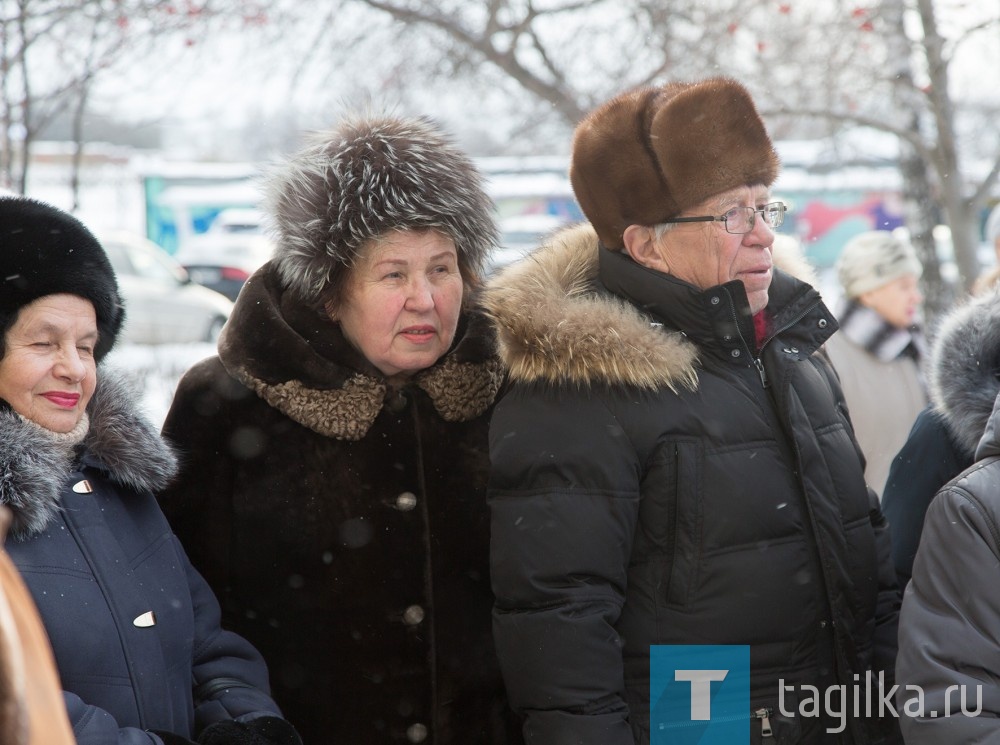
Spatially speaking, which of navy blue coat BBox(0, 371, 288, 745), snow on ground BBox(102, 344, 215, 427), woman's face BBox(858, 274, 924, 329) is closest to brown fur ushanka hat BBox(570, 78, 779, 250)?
navy blue coat BBox(0, 371, 288, 745)

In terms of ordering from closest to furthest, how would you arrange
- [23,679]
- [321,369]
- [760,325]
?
[23,679]
[760,325]
[321,369]

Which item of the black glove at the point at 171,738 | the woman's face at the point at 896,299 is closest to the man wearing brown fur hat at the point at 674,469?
the black glove at the point at 171,738

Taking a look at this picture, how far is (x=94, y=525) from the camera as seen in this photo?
2047 mm

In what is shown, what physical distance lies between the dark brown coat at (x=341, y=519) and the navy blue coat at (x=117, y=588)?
0.80 feet

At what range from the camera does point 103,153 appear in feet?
76.5

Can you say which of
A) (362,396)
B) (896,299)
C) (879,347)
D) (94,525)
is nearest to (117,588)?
(94,525)

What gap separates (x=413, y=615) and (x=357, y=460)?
1.31 ft

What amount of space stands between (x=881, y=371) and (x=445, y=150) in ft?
8.28

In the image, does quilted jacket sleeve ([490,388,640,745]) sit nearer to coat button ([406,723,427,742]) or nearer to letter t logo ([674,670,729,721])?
letter t logo ([674,670,729,721])

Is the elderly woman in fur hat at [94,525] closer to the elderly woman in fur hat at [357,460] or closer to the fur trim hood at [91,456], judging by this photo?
the fur trim hood at [91,456]

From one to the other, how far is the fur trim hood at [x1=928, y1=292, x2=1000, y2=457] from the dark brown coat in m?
1.04

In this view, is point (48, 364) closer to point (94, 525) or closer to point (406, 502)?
point (94, 525)

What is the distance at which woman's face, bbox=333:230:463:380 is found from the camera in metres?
2.55

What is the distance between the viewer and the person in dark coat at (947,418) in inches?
85.7
